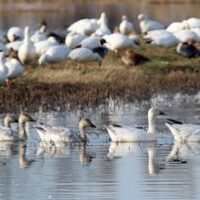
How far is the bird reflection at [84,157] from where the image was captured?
48.3 feet

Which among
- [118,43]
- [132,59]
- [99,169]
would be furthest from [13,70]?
[99,169]

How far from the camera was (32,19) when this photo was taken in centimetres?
→ 4816

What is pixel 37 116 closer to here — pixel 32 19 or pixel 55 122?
pixel 55 122

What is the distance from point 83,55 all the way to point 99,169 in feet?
37.9

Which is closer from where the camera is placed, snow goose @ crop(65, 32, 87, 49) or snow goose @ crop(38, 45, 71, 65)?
snow goose @ crop(38, 45, 71, 65)

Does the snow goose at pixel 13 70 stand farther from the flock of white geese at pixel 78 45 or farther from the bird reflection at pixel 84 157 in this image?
the bird reflection at pixel 84 157

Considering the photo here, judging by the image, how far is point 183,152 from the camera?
1549 cm

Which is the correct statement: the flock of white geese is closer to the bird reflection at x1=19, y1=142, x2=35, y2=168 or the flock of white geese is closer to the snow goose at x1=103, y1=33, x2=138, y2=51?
the snow goose at x1=103, y1=33, x2=138, y2=51

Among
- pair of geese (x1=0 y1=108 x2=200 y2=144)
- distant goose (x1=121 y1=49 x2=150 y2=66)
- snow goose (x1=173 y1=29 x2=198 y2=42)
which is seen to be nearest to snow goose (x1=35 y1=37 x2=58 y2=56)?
distant goose (x1=121 y1=49 x2=150 y2=66)

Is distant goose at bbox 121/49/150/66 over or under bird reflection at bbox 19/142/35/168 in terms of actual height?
under

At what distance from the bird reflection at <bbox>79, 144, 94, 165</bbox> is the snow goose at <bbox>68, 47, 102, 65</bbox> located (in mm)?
9497

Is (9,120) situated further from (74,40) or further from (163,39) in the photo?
(74,40)

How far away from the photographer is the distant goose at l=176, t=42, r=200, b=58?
2680 centimetres

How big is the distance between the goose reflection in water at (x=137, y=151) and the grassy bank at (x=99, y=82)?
12.9 feet
